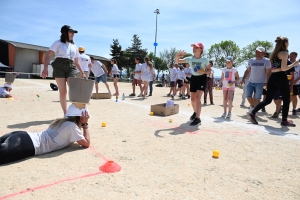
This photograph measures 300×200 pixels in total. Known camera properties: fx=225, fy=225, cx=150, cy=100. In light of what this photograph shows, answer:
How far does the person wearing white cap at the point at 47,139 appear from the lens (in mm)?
2598

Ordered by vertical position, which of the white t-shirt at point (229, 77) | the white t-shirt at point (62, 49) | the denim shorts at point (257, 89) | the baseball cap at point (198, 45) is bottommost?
the denim shorts at point (257, 89)

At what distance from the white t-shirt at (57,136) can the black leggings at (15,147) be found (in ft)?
0.55

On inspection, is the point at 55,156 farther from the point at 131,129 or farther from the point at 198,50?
the point at 198,50

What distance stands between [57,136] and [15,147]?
54 centimetres

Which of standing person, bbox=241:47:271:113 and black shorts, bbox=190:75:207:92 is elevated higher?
standing person, bbox=241:47:271:113

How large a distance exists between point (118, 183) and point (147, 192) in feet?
1.09

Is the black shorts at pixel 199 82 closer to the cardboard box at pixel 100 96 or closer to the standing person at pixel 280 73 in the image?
the standing person at pixel 280 73

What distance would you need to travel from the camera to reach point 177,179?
2.42m

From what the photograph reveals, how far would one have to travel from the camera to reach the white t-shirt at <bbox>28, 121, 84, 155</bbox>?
9.71ft

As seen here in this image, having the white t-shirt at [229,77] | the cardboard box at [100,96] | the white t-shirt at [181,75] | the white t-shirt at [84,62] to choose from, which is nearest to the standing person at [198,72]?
the white t-shirt at [229,77]

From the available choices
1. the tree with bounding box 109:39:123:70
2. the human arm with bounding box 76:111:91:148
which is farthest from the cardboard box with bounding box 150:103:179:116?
the tree with bounding box 109:39:123:70

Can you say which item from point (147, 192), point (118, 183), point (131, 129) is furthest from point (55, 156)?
point (131, 129)

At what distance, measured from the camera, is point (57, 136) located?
10.0 ft

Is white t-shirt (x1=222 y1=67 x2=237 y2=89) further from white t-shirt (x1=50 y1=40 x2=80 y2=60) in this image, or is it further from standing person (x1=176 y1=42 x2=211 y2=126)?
white t-shirt (x1=50 y1=40 x2=80 y2=60)
